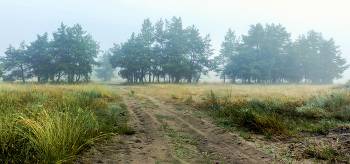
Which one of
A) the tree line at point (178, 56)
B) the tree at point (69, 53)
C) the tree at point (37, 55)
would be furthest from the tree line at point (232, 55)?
the tree at point (37, 55)

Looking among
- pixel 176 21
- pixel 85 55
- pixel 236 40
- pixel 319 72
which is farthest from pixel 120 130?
pixel 319 72

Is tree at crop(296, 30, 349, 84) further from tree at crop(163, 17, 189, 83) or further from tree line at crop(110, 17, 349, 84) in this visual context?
tree at crop(163, 17, 189, 83)

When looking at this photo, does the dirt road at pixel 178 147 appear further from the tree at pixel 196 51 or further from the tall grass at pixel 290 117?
the tree at pixel 196 51

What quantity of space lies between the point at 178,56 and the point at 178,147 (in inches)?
1364

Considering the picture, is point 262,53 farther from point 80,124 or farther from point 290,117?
point 80,124

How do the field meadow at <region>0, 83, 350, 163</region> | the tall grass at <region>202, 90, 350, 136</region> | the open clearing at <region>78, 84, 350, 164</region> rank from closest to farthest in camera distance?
the field meadow at <region>0, 83, 350, 163</region>, the open clearing at <region>78, 84, 350, 164</region>, the tall grass at <region>202, 90, 350, 136</region>

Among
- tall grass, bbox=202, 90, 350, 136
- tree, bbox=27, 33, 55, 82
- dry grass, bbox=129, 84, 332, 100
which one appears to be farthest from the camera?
tree, bbox=27, 33, 55, 82

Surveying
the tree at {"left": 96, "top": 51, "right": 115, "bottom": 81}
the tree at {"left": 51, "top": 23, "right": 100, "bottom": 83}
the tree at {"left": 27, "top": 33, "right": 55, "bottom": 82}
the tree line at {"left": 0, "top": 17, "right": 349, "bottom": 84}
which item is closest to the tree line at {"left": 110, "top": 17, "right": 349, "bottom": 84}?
the tree line at {"left": 0, "top": 17, "right": 349, "bottom": 84}

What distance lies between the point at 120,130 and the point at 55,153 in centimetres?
226

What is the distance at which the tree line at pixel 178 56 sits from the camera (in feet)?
113

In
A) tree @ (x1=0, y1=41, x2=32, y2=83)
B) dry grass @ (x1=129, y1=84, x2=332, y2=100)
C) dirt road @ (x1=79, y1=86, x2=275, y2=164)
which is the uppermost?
tree @ (x1=0, y1=41, x2=32, y2=83)

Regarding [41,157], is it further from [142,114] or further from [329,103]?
[329,103]

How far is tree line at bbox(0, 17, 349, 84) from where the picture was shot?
34.3 meters

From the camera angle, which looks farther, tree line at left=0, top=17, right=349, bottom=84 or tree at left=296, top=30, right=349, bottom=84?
tree at left=296, top=30, right=349, bottom=84
